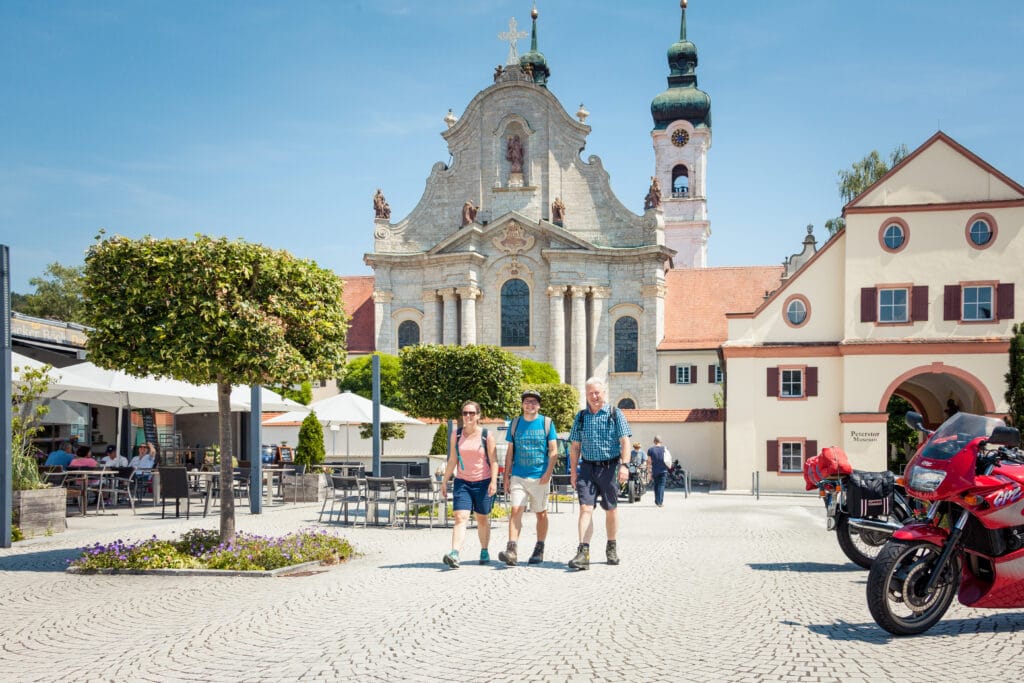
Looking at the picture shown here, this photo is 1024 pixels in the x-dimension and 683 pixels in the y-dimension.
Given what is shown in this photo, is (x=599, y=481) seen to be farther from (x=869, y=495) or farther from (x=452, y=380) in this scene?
(x=452, y=380)

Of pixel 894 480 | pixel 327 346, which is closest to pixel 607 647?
pixel 894 480

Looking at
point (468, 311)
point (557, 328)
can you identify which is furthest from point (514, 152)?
point (557, 328)

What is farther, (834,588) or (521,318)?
(521,318)

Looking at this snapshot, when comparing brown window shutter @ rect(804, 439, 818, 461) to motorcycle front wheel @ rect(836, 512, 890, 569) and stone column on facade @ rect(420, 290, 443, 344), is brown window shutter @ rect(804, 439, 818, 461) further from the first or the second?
stone column on facade @ rect(420, 290, 443, 344)

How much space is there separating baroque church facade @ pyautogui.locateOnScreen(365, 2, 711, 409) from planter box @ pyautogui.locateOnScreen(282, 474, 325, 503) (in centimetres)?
2959

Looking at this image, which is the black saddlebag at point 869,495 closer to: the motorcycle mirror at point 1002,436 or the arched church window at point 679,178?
the motorcycle mirror at point 1002,436

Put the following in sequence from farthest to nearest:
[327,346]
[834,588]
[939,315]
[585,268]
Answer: [585,268], [939,315], [327,346], [834,588]

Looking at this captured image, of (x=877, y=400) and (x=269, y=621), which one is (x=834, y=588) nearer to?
(x=269, y=621)

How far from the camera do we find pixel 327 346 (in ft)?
37.3

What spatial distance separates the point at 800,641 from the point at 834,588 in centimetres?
269

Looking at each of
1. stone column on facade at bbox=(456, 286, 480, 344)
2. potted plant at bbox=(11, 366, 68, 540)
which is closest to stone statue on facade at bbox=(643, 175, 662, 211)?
stone column on facade at bbox=(456, 286, 480, 344)

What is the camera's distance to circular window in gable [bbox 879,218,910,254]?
3080 cm

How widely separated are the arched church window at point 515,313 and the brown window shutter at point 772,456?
21.3 m

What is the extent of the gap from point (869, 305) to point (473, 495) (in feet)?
77.8
